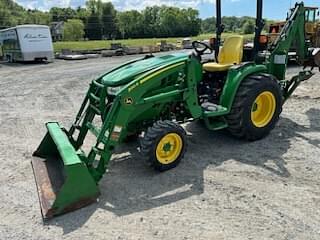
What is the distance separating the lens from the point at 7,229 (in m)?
3.36

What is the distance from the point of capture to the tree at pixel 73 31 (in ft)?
196

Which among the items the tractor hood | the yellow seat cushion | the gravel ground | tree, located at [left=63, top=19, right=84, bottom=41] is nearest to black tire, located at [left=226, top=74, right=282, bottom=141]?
the gravel ground

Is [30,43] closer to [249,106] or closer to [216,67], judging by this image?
[216,67]

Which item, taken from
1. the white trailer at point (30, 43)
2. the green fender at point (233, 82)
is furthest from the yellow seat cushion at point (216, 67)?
the white trailer at point (30, 43)

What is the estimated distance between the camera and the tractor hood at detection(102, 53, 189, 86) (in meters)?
4.42

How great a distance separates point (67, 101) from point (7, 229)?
5.99 metres

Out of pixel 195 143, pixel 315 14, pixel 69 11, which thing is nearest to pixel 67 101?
pixel 195 143

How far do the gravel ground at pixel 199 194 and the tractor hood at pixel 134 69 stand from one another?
3.58ft

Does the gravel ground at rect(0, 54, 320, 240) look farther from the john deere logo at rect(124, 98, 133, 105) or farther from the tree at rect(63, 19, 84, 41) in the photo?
the tree at rect(63, 19, 84, 41)

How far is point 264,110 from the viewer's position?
5.53m

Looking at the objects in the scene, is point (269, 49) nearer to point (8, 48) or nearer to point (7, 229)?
point (7, 229)

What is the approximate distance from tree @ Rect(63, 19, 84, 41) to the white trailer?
37734mm

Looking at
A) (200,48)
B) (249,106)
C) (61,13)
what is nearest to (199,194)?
(249,106)

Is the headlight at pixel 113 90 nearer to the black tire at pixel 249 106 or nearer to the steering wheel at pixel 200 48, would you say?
the steering wheel at pixel 200 48
